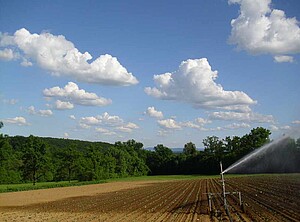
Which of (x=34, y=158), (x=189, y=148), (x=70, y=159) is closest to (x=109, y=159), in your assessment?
(x=70, y=159)

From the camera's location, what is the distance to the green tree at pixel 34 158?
77.8m

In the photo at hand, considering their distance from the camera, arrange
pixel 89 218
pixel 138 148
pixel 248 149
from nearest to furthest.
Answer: pixel 89 218, pixel 248 149, pixel 138 148

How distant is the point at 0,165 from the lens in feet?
246

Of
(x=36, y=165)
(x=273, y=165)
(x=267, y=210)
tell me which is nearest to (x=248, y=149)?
(x=273, y=165)

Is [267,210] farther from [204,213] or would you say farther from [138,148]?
[138,148]

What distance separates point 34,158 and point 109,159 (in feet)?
94.8

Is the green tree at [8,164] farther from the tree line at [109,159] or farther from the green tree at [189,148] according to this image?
the green tree at [189,148]

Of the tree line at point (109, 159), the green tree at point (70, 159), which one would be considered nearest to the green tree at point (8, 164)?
the tree line at point (109, 159)

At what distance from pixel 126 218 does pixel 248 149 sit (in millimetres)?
77334

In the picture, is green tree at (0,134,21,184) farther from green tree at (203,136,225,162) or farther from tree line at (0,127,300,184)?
green tree at (203,136,225,162)

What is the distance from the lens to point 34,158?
78062 millimetres

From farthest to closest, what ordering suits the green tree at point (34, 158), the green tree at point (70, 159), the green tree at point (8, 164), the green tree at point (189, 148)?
the green tree at point (189, 148) < the green tree at point (70, 159) < the green tree at point (34, 158) < the green tree at point (8, 164)

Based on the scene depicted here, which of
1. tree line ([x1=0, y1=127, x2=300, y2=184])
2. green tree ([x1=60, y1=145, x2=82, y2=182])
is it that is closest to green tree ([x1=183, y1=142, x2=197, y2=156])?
tree line ([x1=0, y1=127, x2=300, y2=184])

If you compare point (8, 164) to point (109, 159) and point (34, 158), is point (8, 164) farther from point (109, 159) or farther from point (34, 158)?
point (109, 159)
